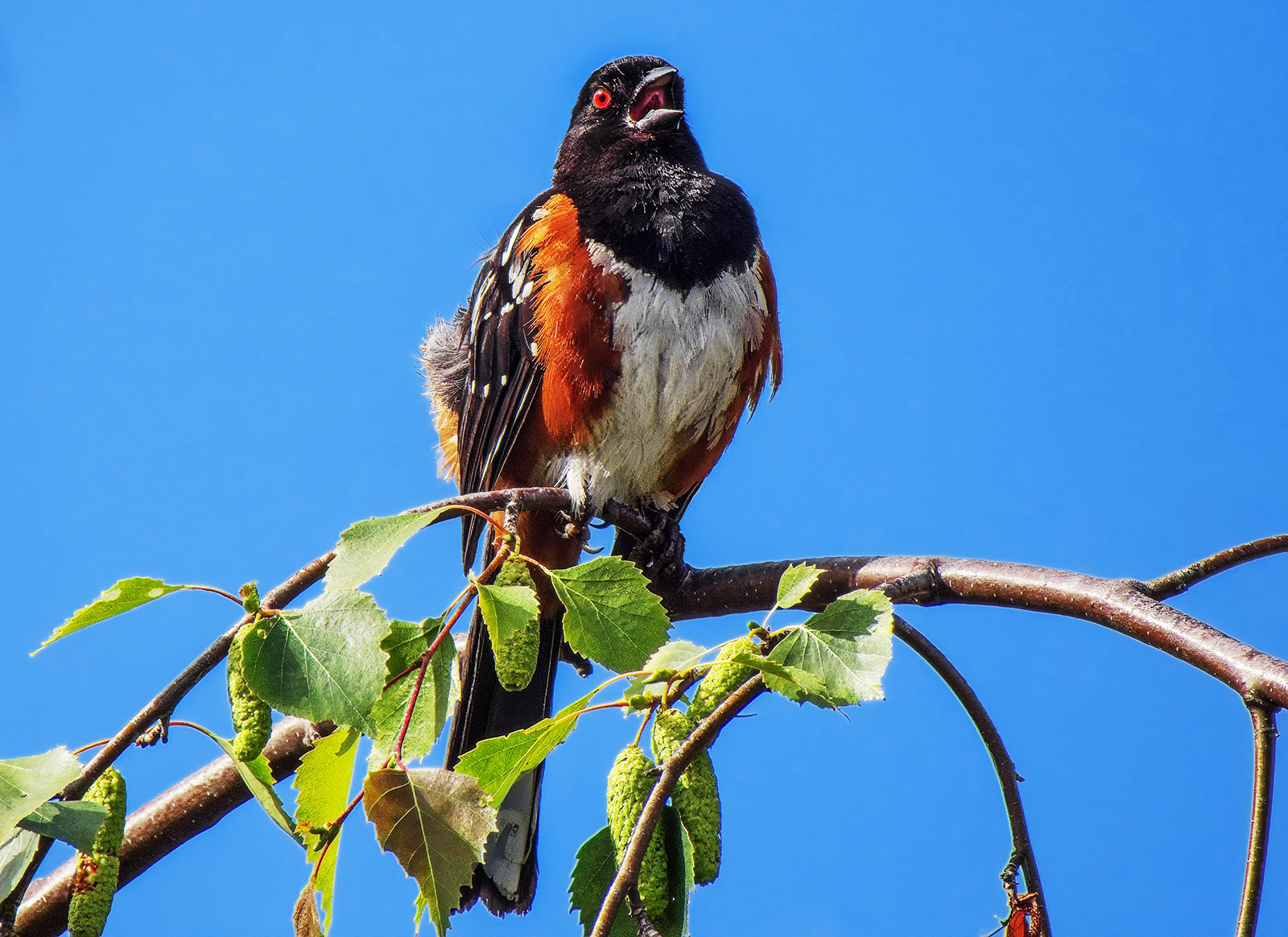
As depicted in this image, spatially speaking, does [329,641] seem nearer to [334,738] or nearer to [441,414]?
[334,738]

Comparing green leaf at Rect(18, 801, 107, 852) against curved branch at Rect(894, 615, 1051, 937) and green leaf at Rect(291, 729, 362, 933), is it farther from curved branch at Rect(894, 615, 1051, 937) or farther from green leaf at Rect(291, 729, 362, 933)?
curved branch at Rect(894, 615, 1051, 937)

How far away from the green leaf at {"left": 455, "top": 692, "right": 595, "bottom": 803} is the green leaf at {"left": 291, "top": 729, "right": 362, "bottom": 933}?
0.44 feet

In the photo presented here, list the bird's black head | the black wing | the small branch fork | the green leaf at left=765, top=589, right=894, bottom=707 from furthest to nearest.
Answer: the bird's black head
the black wing
the small branch fork
the green leaf at left=765, top=589, right=894, bottom=707

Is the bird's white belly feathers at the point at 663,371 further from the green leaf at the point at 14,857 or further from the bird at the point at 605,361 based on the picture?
the green leaf at the point at 14,857

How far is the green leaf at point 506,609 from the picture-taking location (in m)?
1.32

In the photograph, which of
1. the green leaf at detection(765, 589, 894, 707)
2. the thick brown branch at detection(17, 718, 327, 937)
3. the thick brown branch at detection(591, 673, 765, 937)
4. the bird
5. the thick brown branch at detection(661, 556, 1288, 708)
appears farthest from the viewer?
the bird

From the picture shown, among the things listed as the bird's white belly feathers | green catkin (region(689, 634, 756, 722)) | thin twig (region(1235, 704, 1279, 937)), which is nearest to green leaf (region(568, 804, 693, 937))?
green catkin (region(689, 634, 756, 722))

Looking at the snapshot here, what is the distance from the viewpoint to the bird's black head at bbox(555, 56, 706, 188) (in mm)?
3078

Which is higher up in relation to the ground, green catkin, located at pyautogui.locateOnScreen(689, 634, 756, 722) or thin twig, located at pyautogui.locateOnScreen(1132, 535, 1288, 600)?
thin twig, located at pyautogui.locateOnScreen(1132, 535, 1288, 600)

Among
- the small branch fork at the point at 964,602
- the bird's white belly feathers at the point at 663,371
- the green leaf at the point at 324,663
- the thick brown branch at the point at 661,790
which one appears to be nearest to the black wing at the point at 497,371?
the bird's white belly feathers at the point at 663,371

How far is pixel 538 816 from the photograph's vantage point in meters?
2.61

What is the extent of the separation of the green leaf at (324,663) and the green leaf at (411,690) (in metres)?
0.07

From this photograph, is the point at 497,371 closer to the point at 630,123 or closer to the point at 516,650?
the point at 630,123

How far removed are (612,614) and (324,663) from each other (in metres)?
0.32
